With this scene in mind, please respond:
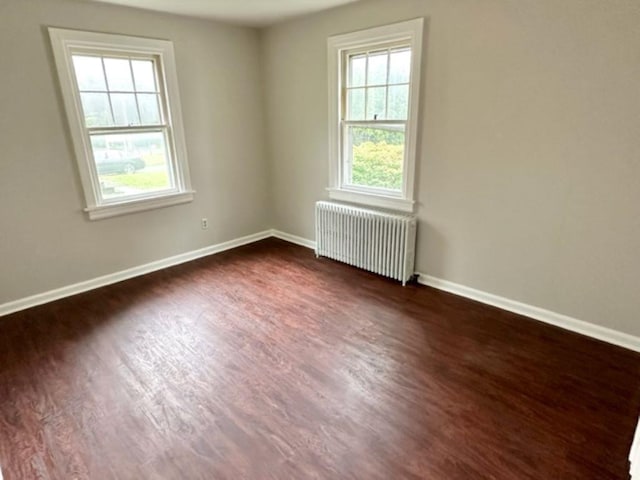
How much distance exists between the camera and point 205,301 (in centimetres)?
330

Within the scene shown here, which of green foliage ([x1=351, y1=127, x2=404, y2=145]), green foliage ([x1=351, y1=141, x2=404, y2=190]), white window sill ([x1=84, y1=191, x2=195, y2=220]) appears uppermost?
green foliage ([x1=351, y1=127, x2=404, y2=145])

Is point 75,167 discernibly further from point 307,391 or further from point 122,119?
point 307,391

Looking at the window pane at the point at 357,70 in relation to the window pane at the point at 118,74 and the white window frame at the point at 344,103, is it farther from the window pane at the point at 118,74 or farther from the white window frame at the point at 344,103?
the window pane at the point at 118,74

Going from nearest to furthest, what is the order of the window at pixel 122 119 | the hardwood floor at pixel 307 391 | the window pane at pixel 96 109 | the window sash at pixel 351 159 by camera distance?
the hardwood floor at pixel 307 391, the window at pixel 122 119, the window pane at pixel 96 109, the window sash at pixel 351 159

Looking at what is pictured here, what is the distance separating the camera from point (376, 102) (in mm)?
3512

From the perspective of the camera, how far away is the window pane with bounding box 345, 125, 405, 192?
3488mm

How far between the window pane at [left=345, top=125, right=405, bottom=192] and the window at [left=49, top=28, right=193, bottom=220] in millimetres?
1839

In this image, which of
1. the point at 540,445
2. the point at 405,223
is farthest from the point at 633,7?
the point at 540,445

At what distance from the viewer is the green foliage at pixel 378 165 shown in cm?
353

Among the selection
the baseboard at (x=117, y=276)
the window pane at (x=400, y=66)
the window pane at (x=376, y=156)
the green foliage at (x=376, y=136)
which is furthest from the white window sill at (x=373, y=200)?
the baseboard at (x=117, y=276)

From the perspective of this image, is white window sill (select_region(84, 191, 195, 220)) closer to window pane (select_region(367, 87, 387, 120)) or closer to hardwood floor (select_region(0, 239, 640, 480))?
hardwood floor (select_region(0, 239, 640, 480))

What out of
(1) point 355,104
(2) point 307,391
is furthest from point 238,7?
(2) point 307,391

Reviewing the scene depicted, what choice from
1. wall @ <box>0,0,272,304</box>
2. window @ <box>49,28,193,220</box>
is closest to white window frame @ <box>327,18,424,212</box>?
wall @ <box>0,0,272,304</box>

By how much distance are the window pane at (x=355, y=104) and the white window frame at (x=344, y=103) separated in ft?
0.25
